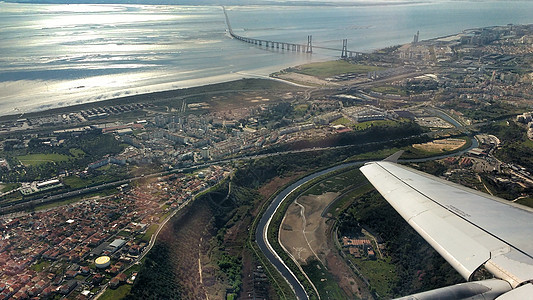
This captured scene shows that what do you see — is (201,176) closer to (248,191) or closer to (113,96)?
(248,191)

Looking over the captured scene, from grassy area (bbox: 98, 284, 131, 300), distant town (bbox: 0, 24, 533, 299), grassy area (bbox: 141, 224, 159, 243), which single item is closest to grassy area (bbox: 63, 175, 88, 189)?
distant town (bbox: 0, 24, 533, 299)

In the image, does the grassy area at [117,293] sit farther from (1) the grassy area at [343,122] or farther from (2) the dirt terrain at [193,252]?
(1) the grassy area at [343,122]

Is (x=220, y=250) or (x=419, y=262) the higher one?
(x=419, y=262)

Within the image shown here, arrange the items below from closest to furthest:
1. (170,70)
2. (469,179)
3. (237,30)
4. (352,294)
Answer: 1. (352,294)
2. (469,179)
3. (170,70)
4. (237,30)

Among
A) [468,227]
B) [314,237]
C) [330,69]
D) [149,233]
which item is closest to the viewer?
[468,227]

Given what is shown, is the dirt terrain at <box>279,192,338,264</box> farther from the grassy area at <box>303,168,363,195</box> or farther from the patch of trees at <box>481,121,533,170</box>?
the patch of trees at <box>481,121,533,170</box>

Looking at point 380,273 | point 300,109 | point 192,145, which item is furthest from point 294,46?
point 380,273

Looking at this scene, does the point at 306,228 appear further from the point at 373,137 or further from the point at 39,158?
the point at 39,158

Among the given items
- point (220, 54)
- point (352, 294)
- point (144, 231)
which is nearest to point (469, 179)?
point (352, 294)
